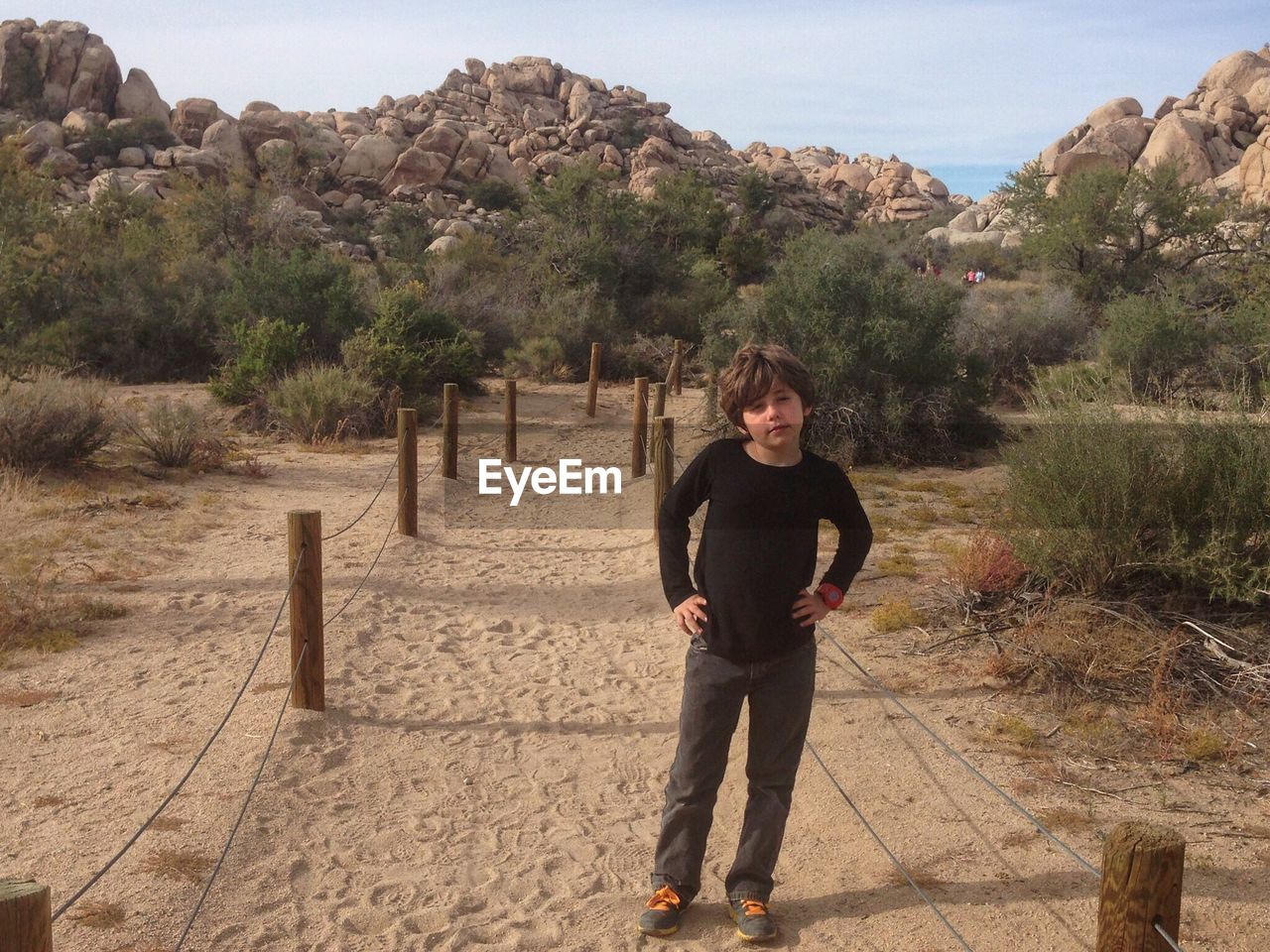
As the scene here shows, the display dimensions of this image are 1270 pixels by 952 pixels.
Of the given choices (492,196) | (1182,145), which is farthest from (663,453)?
(1182,145)

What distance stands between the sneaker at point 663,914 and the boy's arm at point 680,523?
1.05m

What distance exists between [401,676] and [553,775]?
4.99 ft

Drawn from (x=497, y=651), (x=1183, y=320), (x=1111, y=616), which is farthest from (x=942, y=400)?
(x=497, y=651)

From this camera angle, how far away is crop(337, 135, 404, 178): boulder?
52.5 meters

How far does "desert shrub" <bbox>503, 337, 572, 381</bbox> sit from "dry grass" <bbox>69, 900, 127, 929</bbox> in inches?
692

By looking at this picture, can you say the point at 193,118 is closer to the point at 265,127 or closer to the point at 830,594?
the point at 265,127

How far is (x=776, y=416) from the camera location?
10.7 ft

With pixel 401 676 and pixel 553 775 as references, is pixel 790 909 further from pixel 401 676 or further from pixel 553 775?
pixel 401 676

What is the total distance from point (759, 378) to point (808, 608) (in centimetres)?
71

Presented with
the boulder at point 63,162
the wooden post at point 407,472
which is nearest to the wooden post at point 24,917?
the wooden post at point 407,472

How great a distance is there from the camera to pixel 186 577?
793 centimetres

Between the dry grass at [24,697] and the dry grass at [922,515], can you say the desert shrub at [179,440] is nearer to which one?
the dry grass at [24,697]

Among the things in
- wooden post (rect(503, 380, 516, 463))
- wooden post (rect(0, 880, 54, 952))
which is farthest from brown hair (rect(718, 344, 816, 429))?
wooden post (rect(503, 380, 516, 463))

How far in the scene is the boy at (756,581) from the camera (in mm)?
3305
